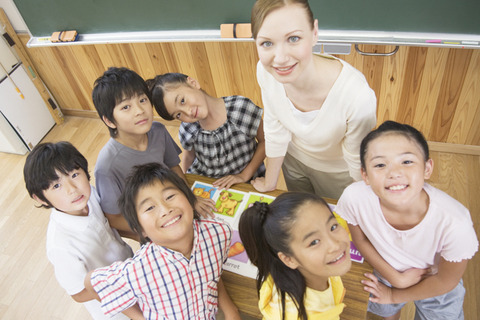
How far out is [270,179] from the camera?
1599 mm

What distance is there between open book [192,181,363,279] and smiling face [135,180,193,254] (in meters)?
0.21

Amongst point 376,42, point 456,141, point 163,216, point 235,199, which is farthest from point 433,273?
point 456,141

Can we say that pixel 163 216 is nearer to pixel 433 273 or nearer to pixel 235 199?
pixel 235 199

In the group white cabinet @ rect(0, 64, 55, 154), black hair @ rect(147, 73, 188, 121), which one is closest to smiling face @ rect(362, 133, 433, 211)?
black hair @ rect(147, 73, 188, 121)

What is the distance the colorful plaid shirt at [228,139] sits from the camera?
1.69 metres

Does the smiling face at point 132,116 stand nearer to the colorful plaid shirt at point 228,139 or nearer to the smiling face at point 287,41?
the colorful plaid shirt at point 228,139

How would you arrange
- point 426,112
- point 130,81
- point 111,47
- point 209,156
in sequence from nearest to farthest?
point 130,81, point 209,156, point 426,112, point 111,47

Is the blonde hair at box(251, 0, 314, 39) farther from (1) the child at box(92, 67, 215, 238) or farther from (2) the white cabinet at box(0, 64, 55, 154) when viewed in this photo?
(2) the white cabinet at box(0, 64, 55, 154)

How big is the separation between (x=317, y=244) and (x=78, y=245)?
875 mm

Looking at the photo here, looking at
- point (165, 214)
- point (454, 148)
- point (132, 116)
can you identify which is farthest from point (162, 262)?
point (454, 148)

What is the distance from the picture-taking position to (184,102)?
155 cm

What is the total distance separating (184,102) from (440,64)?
1.53 meters

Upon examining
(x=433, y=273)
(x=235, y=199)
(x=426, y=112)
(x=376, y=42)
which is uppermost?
(x=376, y=42)

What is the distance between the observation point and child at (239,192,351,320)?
1061mm
